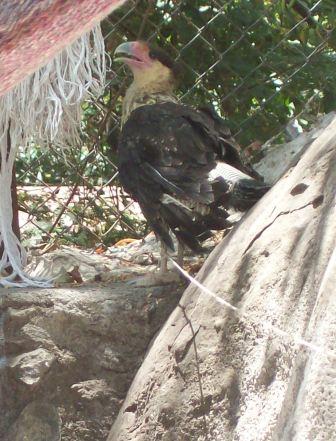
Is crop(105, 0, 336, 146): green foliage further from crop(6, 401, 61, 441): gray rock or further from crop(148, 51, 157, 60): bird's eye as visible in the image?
crop(6, 401, 61, 441): gray rock

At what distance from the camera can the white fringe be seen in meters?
A: 2.64

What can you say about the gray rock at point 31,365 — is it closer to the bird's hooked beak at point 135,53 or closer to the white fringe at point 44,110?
the white fringe at point 44,110

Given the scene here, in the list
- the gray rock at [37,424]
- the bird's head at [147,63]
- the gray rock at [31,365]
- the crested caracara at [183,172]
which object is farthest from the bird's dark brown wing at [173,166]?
the gray rock at [37,424]

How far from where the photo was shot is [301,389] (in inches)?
64.9

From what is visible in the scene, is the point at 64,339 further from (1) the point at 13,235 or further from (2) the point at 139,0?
(2) the point at 139,0

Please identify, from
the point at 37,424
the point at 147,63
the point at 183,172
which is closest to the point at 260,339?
the point at 37,424

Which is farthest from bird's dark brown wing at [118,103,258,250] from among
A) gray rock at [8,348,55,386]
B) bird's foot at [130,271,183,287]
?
gray rock at [8,348,55,386]

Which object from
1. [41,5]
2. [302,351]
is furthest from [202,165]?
[41,5]

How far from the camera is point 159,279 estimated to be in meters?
2.90

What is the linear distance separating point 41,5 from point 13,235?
2.37m

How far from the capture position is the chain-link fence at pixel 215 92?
11.5 ft

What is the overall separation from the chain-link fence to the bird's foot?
680 millimetres

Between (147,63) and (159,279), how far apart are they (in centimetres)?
114

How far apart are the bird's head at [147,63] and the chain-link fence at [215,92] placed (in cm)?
9
